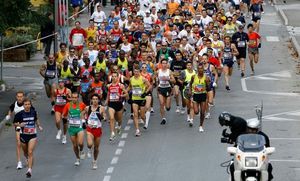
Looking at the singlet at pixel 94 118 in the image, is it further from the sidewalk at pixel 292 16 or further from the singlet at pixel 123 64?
the sidewalk at pixel 292 16

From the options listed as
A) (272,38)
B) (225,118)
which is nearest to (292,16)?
(272,38)

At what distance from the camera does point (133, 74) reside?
99.4ft

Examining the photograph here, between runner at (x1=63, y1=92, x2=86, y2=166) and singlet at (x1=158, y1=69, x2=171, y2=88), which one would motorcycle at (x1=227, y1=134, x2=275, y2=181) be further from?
singlet at (x1=158, y1=69, x2=171, y2=88)

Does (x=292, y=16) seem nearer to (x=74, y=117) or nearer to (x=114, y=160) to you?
(x=114, y=160)

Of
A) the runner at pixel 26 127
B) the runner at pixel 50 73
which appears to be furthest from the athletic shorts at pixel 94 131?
the runner at pixel 50 73

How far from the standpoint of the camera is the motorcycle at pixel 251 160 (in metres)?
18.8

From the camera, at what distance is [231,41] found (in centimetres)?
3762

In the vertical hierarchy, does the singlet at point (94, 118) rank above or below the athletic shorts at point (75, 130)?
above

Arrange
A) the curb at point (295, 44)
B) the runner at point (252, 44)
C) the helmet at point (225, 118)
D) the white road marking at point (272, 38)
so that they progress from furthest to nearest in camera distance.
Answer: the white road marking at point (272, 38) < the curb at point (295, 44) < the runner at point (252, 44) < the helmet at point (225, 118)

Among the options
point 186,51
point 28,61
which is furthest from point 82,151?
point 28,61

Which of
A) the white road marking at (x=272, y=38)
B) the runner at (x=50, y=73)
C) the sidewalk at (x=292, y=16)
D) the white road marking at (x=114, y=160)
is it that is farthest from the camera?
the white road marking at (x=272, y=38)

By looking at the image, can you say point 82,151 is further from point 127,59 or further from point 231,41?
point 231,41

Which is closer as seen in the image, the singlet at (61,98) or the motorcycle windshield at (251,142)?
the motorcycle windshield at (251,142)

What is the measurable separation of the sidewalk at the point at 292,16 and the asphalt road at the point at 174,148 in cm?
1036
